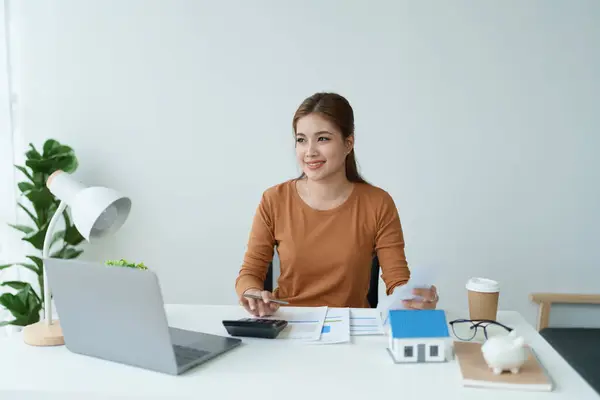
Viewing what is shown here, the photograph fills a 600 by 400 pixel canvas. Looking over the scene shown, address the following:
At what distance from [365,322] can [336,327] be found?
0.09 metres

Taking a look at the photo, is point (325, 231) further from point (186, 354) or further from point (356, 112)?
point (356, 112)

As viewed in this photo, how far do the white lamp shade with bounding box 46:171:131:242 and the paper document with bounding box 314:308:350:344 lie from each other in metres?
0.51

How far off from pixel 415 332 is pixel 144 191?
2.07m

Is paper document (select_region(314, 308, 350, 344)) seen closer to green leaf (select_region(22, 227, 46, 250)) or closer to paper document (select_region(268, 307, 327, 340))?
paper document (select_region(268, 307, 327, 340))

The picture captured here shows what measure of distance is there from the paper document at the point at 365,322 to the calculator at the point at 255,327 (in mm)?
178

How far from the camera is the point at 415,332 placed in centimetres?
110

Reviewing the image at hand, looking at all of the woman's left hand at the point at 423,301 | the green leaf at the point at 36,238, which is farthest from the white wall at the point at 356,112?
the woman's left hand at the point at 423,301

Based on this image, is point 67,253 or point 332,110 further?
point 67,253

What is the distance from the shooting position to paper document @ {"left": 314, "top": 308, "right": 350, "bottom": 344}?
4.02 ft

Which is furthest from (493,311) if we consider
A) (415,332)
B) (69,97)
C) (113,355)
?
(69,97)

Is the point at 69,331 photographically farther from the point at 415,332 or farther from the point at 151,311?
the point at 415,332

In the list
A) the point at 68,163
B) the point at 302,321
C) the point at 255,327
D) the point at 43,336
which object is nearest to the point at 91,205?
the point at 43,336

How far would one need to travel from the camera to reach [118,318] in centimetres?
105

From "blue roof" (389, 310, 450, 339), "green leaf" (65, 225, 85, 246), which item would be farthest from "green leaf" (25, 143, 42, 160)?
"blue roof" (389, 310, 450, 339)
